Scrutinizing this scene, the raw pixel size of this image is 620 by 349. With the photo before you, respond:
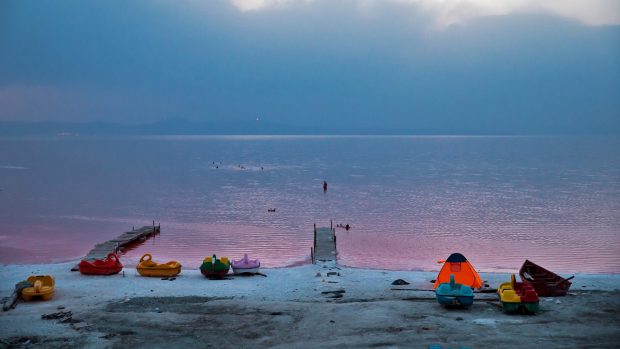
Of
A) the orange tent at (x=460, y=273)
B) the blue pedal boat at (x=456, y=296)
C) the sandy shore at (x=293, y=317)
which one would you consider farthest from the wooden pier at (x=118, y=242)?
the blue pedal boat at (x=456, y=296)

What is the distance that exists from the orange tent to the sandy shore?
2.62 ft

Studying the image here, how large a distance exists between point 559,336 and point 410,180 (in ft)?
231

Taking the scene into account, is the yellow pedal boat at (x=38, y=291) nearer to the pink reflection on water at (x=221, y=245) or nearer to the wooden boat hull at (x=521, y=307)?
the pink reflection on water at (x=221, y=245)

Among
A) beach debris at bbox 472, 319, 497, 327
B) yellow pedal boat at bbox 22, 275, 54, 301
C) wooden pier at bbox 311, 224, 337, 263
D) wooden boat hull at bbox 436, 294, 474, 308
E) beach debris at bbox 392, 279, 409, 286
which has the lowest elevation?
beach debris at bbox 472, 319, 497, 327

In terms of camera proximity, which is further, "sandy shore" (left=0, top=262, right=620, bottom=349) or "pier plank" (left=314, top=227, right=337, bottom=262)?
"pier plank" (left=314, top=227, right=337, bottom=262)

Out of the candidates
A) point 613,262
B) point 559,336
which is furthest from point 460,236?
point 559,336

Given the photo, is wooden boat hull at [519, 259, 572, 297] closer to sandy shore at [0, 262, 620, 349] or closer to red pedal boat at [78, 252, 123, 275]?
sandy shore at [0, 262, 620, 349]

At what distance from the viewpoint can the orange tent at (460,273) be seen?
2166 centimetres

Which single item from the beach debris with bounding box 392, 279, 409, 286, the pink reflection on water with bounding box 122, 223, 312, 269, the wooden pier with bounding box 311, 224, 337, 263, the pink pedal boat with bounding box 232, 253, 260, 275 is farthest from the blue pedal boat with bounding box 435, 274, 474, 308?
the pink reflection on water with bounding box 122, 223, 312, 269

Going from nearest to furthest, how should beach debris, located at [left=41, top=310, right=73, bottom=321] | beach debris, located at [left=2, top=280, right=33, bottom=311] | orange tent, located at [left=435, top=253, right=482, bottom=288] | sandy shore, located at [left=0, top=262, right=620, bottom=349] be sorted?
1. sandy shore, located at [left=0, top=262, right=620, bottom=349]
2. beach debris, located at [left=41, top=310, right=73, bottom=321]
3. beach debris, located at [left=2, top=280, right=33, bottom=311]
4. orange tent, located at [left=435, top=253, right=482, bottom=288]

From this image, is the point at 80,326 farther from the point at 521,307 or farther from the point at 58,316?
the point at 521,307

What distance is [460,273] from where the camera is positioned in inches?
862

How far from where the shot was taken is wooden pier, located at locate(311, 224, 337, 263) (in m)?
28.1

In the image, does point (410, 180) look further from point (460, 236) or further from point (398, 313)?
point (398, 313)
